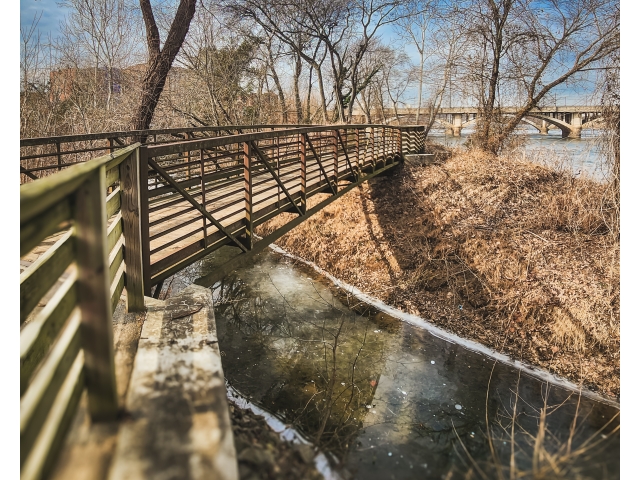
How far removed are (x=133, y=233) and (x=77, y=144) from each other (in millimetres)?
10478

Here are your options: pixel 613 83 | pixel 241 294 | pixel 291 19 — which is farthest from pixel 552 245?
pixel 291 19

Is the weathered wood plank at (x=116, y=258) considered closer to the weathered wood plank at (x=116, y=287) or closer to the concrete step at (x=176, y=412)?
the weathered wood plank at (x=116, y=287)

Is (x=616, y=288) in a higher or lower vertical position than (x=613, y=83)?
lower

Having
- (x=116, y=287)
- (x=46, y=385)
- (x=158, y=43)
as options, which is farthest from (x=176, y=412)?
(x=158, y=43)

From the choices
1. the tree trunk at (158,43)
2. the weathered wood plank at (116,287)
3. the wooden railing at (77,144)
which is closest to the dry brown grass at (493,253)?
the wooden railing at (77,144)

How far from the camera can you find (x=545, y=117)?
13.9 meters

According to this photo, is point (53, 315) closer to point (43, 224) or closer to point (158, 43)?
point (43, 224)

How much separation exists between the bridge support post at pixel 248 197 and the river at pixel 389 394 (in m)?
1.66

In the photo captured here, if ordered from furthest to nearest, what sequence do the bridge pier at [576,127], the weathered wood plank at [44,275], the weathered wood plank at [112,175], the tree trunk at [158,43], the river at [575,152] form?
the bridge pier at [576,127]
the tree trunk at [158,43]
the river at [575,152]
the weathered wood plank at [112,175]
the weathered wood plank at [44,275]

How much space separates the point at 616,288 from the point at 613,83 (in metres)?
4.31

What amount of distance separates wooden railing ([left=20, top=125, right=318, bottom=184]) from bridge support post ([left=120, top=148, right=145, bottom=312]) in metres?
2.00

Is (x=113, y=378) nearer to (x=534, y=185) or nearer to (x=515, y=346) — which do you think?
(x=515, y=346)

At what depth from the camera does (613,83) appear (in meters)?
8.12

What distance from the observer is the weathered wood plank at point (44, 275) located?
1417 mm
